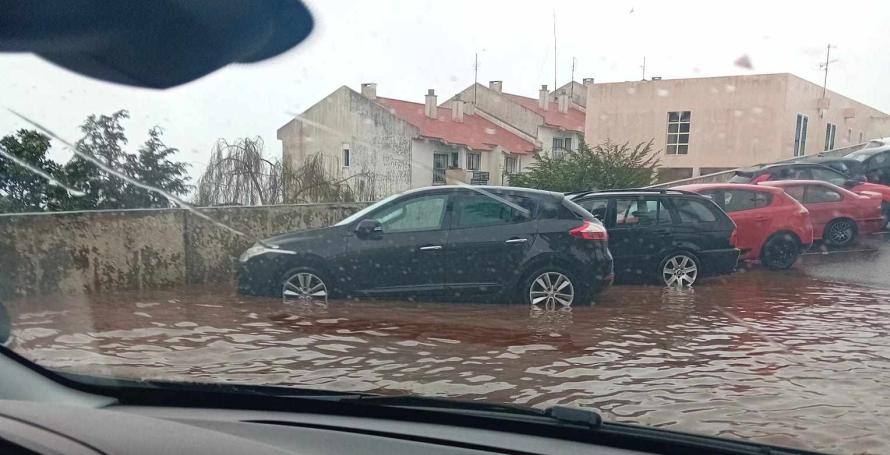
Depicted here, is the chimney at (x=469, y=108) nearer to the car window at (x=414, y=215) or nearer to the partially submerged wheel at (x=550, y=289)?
the car window at (x=414, y=215)

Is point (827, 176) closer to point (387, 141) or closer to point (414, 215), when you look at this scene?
point (414, 215)

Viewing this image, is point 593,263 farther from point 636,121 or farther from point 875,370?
point 875,370

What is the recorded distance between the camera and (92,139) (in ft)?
14.0

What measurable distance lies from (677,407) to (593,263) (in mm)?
3583

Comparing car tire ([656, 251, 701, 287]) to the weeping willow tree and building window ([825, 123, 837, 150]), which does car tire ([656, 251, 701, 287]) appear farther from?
the weeping willow tree

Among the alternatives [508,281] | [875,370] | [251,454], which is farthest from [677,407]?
[508,281]

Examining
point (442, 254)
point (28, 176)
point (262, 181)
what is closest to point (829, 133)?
point (442, 254)

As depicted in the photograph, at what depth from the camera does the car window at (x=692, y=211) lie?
8641mm

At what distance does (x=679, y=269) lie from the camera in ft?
28.2

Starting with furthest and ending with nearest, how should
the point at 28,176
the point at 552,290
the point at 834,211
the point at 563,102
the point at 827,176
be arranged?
the point at 827,176 < the point at 834,211 < the point at 552,290 < the point at 563,102 < the point at 28,176

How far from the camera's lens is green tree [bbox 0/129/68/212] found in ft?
12.0

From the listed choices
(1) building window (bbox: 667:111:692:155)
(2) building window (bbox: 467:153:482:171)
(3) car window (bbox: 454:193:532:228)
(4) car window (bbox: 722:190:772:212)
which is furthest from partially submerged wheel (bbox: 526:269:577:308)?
(4) car window (bbox: 722:190:772:212)

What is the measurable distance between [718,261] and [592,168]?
2.32m

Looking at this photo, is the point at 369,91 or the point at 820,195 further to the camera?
the point at 820,195
